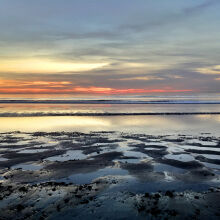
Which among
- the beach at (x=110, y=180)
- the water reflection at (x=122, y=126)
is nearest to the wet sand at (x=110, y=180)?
the beach at (x=110, y=180)

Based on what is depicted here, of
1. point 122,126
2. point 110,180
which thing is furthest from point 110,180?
point 122,126

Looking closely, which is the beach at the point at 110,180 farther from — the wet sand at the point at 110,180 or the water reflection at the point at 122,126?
the water reflection at the point at 122,126

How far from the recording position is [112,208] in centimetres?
780

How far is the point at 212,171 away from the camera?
1134cm

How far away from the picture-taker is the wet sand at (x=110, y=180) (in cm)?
761

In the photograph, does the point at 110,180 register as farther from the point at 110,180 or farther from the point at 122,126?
the point at 122,126

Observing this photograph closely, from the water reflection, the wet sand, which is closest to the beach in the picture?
the wet sand

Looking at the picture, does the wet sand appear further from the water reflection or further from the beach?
the water reflection

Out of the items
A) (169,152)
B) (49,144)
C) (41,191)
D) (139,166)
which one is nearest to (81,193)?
(41,191)

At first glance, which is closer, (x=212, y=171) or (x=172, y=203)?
(x=172, y=203)

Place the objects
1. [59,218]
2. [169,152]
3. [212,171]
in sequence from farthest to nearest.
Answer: [169,152], [212,171], [59,218]

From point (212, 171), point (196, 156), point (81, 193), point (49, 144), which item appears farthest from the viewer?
point (49, 144)

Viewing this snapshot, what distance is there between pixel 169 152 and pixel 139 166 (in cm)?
364

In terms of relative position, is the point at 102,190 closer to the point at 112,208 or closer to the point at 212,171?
the point at 112,208
